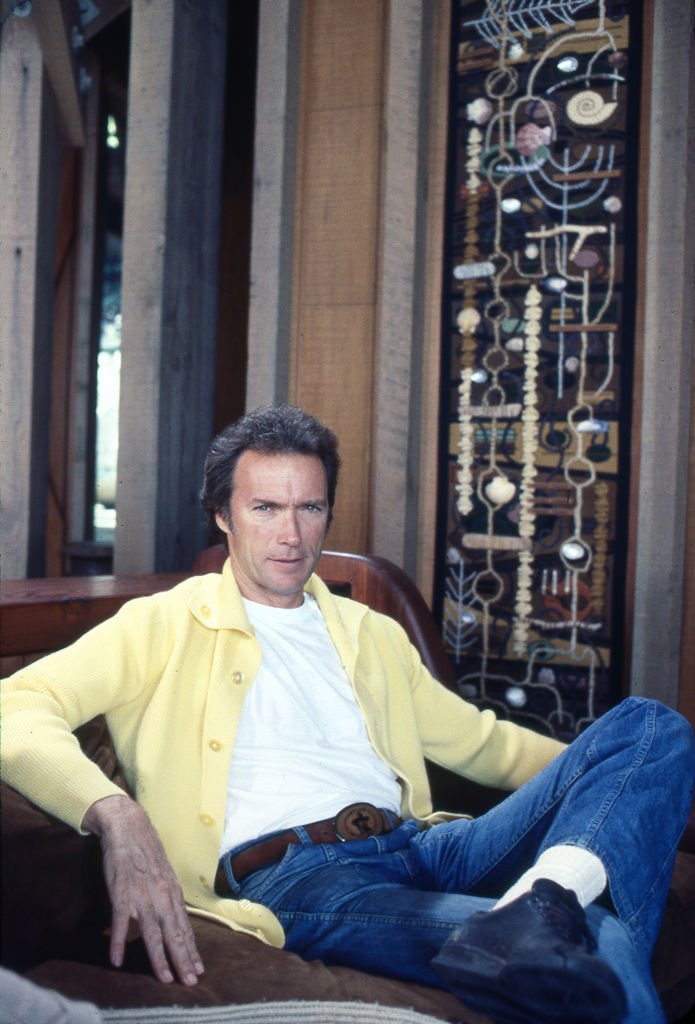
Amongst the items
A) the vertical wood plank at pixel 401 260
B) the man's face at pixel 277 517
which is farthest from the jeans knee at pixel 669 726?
the vertical wood plank at pixel 401 260

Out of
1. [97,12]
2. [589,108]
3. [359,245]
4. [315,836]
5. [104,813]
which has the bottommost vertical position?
[315,836]

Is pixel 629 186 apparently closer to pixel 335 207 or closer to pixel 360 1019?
pixel 335 207

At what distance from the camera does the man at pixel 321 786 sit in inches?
48.4

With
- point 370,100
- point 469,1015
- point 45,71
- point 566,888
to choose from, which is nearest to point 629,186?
point 370,100

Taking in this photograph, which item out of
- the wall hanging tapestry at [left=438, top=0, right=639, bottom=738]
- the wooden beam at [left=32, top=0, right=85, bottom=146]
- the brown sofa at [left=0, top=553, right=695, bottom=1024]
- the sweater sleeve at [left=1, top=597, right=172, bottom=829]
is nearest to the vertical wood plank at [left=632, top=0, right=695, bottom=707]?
the wall hanging tapestry at [left=438, top=0, right=639, bottom=738]

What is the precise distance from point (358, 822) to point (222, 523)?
547mm

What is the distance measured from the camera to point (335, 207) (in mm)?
2621

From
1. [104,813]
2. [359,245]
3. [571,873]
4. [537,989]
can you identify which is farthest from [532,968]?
[359,245]

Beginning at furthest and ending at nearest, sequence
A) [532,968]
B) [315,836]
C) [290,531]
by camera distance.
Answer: [290,531], [315,836], [532,968]

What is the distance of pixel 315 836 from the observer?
149 centimetres

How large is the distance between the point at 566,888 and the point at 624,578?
4.07 feet

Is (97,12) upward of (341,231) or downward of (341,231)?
upward

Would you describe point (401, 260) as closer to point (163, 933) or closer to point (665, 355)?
point (665, 355)

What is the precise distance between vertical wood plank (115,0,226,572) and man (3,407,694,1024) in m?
1.01
